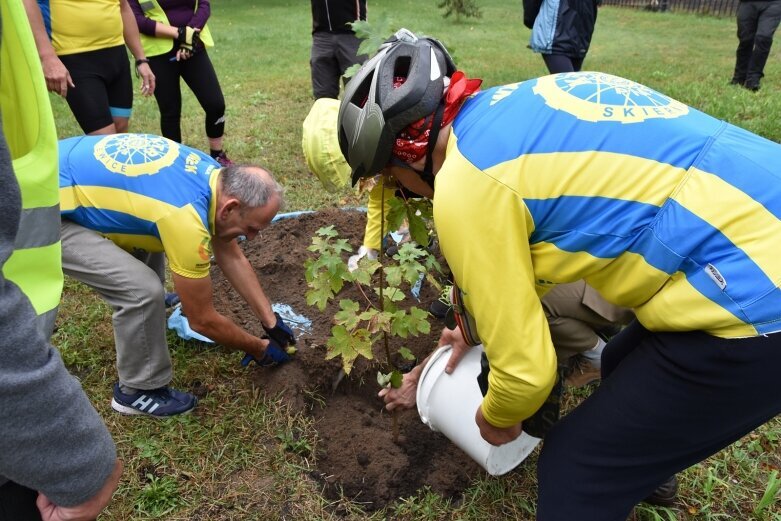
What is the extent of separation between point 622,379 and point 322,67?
4.03 meters

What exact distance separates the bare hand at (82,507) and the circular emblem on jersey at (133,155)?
1.49m

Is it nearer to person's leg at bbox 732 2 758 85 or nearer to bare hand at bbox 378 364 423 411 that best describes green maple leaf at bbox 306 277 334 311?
bare hand at bbox 378 364 423 411

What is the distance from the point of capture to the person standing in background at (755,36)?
714cm

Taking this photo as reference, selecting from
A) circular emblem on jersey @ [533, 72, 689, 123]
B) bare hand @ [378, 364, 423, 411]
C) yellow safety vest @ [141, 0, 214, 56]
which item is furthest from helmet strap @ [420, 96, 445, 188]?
yellow safety vest @ [141, 0, 214, 56]

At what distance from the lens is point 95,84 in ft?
12.3

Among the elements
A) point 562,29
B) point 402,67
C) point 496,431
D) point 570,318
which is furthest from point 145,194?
point 562,29

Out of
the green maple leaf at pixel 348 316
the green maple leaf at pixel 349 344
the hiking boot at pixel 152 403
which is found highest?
the green maple leaf at pixel 348 316

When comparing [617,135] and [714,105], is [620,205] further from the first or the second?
[714,105]

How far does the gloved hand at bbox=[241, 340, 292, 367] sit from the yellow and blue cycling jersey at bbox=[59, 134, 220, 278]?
0.54m

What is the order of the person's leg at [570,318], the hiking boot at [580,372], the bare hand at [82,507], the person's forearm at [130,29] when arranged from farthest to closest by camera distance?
the person's forearm at [130,29] < the hiking boot at [580,372] < the person's leg at [570,318] < the bare hand at [82,507]

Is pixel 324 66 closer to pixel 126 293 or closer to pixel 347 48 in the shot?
pixel 347 48

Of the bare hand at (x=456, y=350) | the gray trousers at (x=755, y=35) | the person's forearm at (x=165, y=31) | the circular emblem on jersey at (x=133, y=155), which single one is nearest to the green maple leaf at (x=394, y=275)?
the bare hand at (x=456, y=350)

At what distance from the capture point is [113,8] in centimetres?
377

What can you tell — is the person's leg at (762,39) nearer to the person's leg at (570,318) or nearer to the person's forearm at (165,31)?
the person's leg at (570,318)
